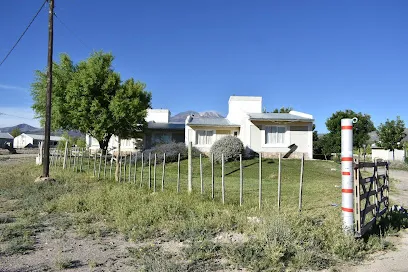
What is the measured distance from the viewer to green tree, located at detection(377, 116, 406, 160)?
41.1 meters

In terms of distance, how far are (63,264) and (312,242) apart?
12.6ft

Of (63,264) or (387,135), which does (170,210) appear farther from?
(387,135)

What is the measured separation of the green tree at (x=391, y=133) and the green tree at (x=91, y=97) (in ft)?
95.4

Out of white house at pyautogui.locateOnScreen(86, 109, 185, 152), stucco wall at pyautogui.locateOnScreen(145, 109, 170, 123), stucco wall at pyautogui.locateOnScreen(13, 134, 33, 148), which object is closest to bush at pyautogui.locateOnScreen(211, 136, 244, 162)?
white house at pyautogui.locateOnScreen(86, 109, 185, 152)

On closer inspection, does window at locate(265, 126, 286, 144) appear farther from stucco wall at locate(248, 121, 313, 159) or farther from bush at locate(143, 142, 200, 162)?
bush at locate(143, 142, 200, 162)

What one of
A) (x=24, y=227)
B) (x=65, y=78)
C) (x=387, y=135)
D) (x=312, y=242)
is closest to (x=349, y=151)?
(x=312, y=242)

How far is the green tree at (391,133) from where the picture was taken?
135 feet

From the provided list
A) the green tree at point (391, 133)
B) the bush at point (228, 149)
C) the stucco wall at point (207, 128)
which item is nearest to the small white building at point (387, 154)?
the green tree at point (391, 133)

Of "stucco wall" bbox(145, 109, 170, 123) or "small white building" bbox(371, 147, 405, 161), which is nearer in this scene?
"stucco wall" bbox(145, 109, 170, 123)

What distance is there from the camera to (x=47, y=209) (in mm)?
9109

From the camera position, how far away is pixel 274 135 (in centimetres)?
2873

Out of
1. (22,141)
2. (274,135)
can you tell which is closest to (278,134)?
(274,135)

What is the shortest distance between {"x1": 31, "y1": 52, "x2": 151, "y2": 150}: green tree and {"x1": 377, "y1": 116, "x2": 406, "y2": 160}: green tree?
1145 inches

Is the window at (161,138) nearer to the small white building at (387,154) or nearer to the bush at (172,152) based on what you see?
the bush at (172,152)
